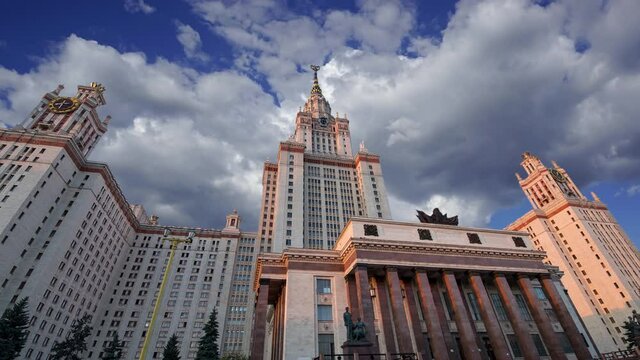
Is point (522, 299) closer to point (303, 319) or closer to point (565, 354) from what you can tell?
point (565, 354)

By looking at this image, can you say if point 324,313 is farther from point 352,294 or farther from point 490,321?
point 490,321

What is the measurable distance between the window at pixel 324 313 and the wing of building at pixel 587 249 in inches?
2864

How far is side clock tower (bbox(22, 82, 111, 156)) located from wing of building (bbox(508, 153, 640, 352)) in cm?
12021

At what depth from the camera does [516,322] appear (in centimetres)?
3556

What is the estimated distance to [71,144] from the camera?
65.6 m

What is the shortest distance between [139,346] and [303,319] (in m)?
60.4

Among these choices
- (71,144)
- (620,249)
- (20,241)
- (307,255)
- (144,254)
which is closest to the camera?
(307,255)

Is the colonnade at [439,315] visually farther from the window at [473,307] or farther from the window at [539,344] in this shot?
the window at [539,344]

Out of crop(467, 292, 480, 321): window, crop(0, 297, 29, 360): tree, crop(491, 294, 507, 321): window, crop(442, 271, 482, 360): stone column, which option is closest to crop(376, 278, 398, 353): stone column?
crop(442, 271, 482, 360): stone column

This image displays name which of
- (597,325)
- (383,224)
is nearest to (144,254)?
(383,224)

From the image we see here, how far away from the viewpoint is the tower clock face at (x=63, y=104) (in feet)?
249

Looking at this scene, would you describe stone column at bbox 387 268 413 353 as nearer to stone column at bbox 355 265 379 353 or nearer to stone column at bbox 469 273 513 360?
stone column at bbox 355 265 379 353

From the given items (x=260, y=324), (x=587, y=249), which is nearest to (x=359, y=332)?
(x=260, y=324)

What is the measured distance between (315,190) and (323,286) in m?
46.5
